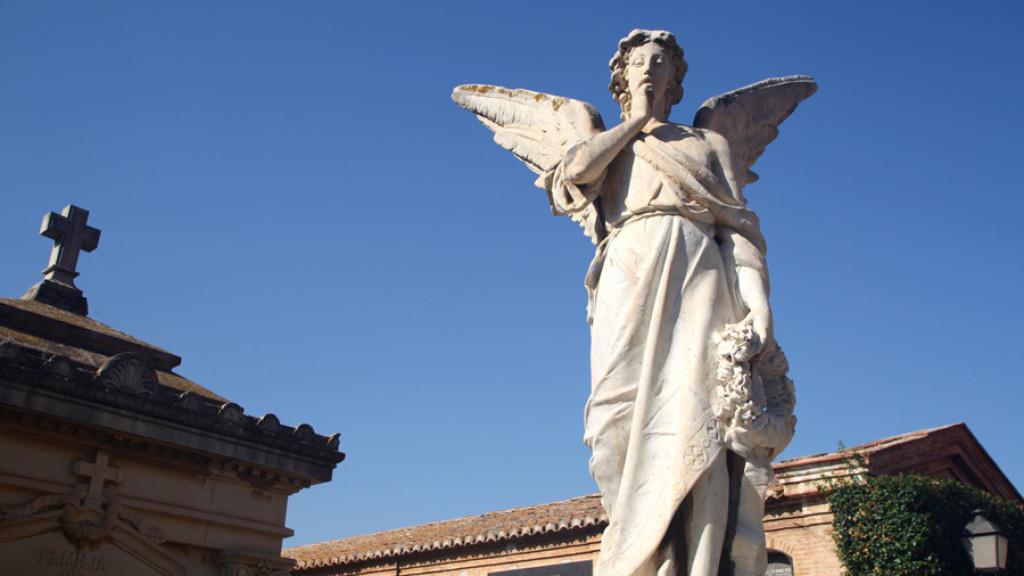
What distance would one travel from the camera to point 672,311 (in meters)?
4.26

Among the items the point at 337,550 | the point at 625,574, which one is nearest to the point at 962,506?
the point at 625,574

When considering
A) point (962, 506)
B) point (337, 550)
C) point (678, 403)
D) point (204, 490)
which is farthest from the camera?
point (337, 550)

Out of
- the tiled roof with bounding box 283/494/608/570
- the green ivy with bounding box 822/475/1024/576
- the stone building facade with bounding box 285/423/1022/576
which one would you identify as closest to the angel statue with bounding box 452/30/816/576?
the green ivy with bounding box 822/475/1024/576

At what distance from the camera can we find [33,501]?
9.41 metres

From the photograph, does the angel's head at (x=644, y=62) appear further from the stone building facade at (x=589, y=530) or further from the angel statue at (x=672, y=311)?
the stone building facade at (x=589, y=530)

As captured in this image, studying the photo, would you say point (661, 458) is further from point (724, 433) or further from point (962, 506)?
point (962, 506)

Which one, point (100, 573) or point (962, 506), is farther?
point (962, 506)

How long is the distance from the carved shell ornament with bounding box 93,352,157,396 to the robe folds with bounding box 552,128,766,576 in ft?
23.3

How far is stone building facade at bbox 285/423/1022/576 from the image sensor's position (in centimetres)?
1744

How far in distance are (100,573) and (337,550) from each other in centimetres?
1907

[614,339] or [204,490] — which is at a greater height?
[204,490]

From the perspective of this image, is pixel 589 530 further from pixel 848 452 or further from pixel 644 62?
pixel 644 62

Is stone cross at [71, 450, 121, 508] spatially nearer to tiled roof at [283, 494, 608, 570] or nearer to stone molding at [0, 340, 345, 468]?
stone molding at [0, 340, 345, 468]

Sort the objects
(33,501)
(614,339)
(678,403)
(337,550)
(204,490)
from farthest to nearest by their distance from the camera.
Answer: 1. (337,550)
2. (204,490)
3. (33,501)
4. (614,339)
5. (678,403)
